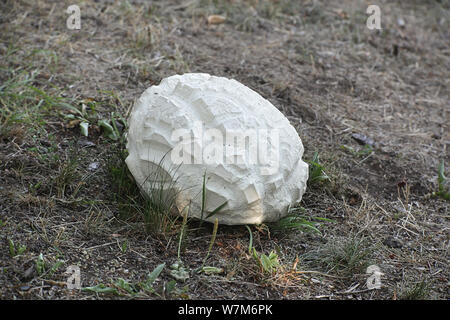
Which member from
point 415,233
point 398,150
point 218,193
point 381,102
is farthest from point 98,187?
point 381,102

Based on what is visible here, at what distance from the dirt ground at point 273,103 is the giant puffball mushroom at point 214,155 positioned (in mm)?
161

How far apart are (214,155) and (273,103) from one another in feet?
4.67

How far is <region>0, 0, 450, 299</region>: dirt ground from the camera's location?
8.00 ft

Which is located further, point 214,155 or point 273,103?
point 273,103

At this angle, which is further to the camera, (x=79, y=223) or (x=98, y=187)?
(x=98, y=187)

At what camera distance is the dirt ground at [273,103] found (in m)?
2.44

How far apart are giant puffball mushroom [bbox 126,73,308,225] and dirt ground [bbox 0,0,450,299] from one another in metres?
0.16

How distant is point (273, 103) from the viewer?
382 centimetres

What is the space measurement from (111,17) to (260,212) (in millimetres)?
2622

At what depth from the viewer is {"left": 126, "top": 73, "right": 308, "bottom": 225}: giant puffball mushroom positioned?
2508mm

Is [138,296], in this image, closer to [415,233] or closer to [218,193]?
[218,193]

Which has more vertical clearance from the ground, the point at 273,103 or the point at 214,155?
the point at 214,155

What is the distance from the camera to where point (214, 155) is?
98.8 inches

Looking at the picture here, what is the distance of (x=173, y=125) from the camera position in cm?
258
